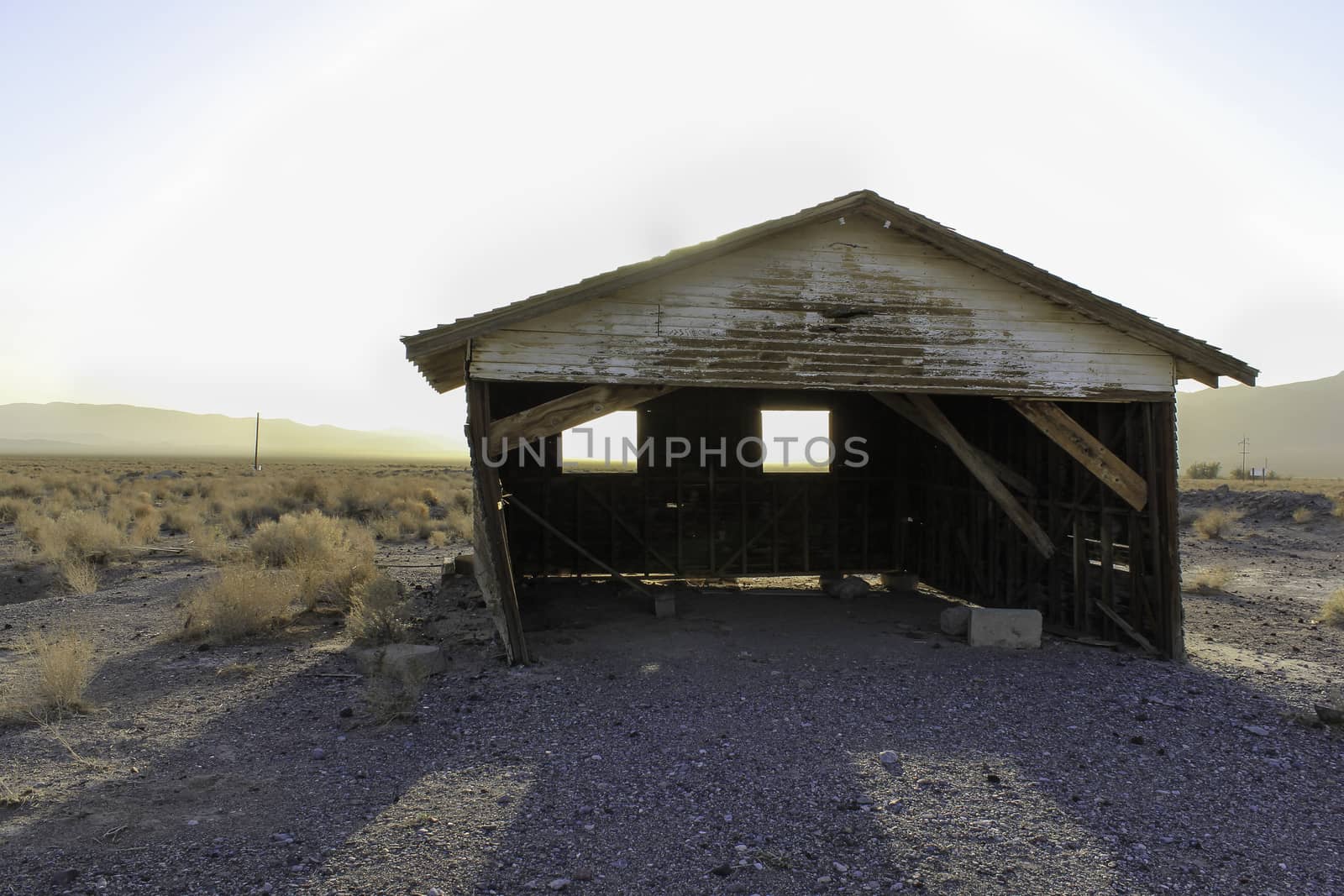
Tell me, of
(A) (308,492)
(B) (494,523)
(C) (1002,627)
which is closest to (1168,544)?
(C) (1002,627)

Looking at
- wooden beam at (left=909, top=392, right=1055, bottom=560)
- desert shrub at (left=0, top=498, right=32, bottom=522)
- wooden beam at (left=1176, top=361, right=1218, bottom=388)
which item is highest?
wooden beam at (left=1176, top=361, right=1218, bottom=388)

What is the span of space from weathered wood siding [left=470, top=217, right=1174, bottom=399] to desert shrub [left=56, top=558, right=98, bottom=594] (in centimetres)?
866

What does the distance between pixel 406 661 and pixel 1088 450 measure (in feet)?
24.8

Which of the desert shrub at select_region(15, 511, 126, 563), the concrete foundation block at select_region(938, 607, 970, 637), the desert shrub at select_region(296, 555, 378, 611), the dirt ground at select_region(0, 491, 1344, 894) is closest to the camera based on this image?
the dirt ground at select_region(0, 491, 1344, 894)

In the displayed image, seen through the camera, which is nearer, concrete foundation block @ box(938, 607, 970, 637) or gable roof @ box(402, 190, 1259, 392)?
gable roof @ box(402, 190, 1259, 392)

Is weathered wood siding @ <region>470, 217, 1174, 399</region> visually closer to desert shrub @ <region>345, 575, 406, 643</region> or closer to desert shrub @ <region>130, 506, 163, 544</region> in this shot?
desert shrub @ <region>345, 575, 406, 643</region>

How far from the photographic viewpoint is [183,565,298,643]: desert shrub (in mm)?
9828

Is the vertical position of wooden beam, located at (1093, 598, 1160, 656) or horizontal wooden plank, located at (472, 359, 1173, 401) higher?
horizontal wooden plank, located at (472, 359, 1173, 401)

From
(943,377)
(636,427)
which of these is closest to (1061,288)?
(943,377)

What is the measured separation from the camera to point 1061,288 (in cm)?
892

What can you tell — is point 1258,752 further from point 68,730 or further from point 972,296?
point 68,730

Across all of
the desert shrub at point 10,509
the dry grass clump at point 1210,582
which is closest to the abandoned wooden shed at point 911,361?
the dry grass clump at point 1210,582

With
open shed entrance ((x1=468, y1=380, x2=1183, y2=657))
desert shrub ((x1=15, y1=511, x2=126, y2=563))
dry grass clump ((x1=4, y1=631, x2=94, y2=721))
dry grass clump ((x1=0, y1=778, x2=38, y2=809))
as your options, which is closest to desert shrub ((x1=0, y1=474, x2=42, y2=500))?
desert shrub ((x1=15, y1=511, x2=126, y2=563))

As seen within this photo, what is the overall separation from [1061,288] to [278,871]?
8628mm
